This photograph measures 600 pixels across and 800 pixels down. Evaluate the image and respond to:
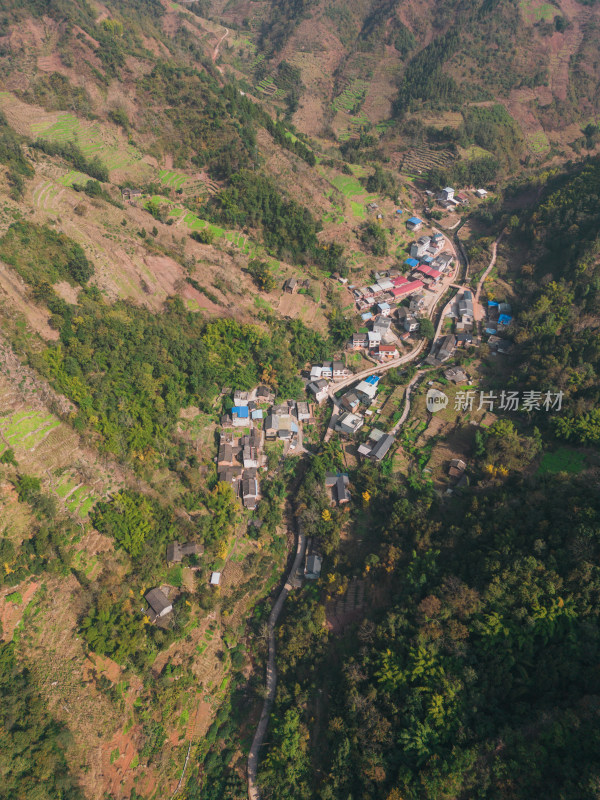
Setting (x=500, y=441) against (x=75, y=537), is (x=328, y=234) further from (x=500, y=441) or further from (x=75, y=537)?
(x=75, y=537)

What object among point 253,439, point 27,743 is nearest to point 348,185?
point 253,439

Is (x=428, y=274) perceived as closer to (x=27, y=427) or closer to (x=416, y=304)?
(x=416, y=304)

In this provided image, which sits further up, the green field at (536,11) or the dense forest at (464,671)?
the green field at (536,11)

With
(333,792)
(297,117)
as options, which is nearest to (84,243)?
(333,792)

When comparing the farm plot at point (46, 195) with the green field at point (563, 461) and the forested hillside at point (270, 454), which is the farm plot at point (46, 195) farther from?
the green field at point (563, 461)

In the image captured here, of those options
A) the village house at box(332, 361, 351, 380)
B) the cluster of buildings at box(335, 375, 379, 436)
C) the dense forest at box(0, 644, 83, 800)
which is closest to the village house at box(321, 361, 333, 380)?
the village house at box(332, 361, 351, 380)

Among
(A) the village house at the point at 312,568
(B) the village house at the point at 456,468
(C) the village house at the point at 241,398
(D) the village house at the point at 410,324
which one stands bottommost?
(A) the village house at the point at 312,568

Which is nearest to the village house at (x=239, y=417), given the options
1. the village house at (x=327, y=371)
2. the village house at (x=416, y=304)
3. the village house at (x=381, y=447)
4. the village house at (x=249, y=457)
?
the village house at (x=249, y=457)

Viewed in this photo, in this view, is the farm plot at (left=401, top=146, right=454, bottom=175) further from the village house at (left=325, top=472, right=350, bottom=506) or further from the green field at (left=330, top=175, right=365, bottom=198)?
the village house at (left=325, top=472, right=350, bottom=506)
